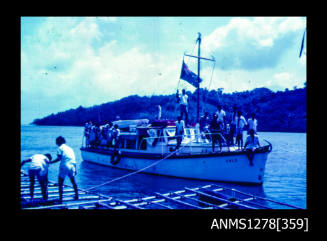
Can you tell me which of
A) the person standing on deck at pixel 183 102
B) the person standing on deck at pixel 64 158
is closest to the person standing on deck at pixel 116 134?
the person standing on deck at pixel 183 102

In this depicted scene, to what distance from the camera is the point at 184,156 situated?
1611 centimetres

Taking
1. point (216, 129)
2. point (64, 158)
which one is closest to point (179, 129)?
point (216, 129)

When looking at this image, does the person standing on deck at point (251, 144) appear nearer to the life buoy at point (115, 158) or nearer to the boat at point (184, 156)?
the boat at point (184, 156)

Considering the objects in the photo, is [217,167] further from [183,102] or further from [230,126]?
[183,102]

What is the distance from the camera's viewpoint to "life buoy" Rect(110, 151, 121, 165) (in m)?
20.4

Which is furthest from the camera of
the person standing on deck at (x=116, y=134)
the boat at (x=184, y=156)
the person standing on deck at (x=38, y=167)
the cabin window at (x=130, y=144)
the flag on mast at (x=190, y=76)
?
the person standing on deck at (x=116, y=134)

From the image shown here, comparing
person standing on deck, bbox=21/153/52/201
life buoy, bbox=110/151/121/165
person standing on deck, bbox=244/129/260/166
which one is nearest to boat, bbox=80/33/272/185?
life buoy, bbox=110/151/121/165

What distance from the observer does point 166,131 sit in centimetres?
1783

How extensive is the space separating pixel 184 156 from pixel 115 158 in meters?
6.48

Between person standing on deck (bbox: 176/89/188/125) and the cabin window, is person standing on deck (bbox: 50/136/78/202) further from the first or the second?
the cabin window

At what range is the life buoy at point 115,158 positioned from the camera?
66.8ft
